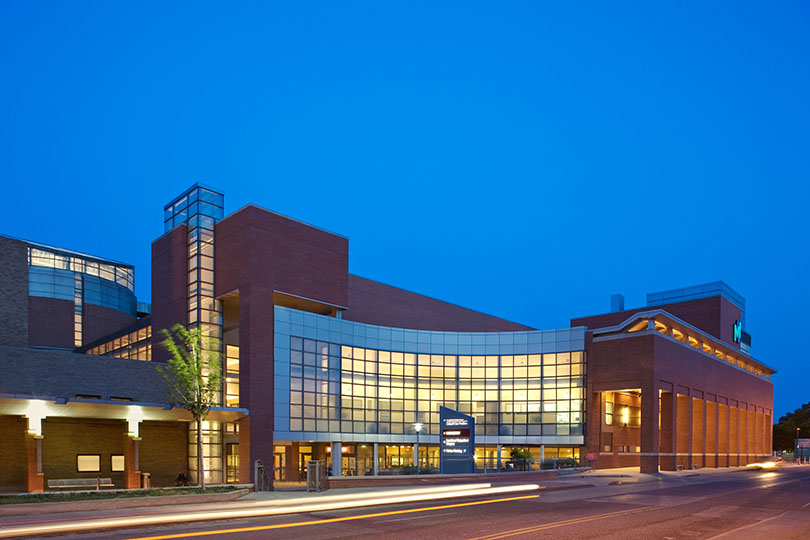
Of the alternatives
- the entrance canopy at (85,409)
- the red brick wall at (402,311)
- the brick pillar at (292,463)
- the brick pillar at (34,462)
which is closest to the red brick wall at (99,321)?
the red brick wall at (402,311)

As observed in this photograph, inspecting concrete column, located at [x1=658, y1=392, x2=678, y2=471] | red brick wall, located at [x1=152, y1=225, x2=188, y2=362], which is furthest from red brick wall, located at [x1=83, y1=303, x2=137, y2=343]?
concrete column, located at [x1=658, y1=392, x2=678, y2=471]

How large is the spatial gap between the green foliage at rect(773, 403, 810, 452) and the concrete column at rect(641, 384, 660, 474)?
292ft

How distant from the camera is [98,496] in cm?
2286

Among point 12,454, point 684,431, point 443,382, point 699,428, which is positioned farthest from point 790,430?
point 12,454

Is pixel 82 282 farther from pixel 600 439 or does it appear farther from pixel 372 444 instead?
pixel 600 439

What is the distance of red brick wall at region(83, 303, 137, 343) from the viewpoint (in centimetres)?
7038

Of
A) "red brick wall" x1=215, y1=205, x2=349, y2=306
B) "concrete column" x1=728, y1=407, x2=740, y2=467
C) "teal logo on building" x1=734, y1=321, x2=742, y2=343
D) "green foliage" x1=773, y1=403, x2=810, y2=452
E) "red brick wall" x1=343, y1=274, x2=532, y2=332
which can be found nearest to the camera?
"red brick wall" x1=215, y1=205, x2=349, y2=306

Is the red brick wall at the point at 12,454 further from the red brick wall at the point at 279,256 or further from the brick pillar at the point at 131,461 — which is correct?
the red brick wall at the point at 279,256

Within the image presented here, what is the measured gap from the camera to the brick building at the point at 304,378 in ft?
116

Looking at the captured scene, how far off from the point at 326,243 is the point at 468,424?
58.4ft

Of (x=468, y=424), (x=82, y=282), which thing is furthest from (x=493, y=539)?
(x=82, y=282)

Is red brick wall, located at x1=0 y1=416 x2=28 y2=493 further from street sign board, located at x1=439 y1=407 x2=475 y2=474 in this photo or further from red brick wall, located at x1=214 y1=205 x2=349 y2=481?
street sign board, located at x1=439 y1=407 x2=475 y2=474

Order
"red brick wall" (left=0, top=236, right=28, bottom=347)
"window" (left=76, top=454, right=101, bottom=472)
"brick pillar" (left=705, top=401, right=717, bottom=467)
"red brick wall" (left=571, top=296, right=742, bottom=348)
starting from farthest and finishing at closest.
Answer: "red brick wall" (left=571, top=296, right=742, bottom=348) < "brick pillar" (left=705, top=401, right=717, bottom=467) < "window" (left=76, top=454, right=101, bottom=472) < "red brick wall" (left=0, top=236, right=28, bottom=347)

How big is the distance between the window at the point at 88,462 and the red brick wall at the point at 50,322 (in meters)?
32.9
